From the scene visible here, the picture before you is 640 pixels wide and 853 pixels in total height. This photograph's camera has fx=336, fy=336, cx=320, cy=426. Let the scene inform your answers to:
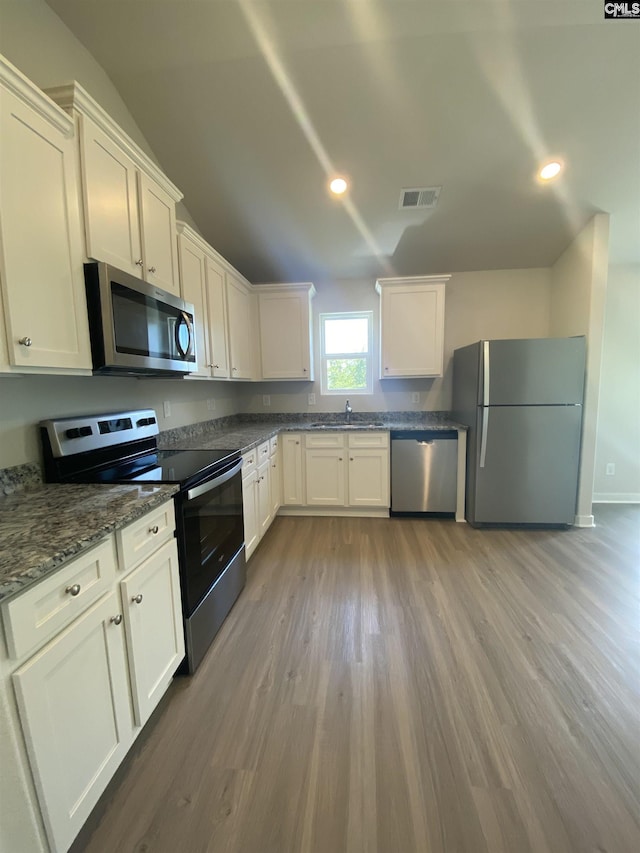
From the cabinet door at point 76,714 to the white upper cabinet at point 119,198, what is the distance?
140 centimetres

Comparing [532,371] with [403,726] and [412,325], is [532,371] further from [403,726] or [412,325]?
[403,726]

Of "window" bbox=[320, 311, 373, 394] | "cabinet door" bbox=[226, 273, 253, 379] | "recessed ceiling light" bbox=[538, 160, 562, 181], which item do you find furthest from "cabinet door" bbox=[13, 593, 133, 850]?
"recessed ceiling light" bbox=[538, 160, 562, 181]

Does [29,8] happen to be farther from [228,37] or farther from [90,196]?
[90,196]

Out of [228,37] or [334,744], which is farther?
[228,37]

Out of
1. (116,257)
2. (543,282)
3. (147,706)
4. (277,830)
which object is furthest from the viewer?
(543,282)

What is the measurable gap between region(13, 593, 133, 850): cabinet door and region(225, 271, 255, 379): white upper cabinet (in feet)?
7.35

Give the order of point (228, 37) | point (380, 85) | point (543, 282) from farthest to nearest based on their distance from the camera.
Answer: point (543, 282), point (380, 85), point (228, 37)

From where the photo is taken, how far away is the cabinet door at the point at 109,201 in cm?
137

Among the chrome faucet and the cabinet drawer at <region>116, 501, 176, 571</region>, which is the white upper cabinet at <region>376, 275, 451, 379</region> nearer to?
the chrome faucet

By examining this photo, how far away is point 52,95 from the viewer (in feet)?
4.21

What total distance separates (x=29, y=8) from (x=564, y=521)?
4798 mm

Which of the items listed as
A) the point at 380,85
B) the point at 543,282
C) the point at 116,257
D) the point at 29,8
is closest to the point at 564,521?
the point at 543,282

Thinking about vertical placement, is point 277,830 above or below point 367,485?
below

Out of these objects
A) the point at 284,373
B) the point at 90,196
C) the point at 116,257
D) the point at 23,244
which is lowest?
the point at 284,373
